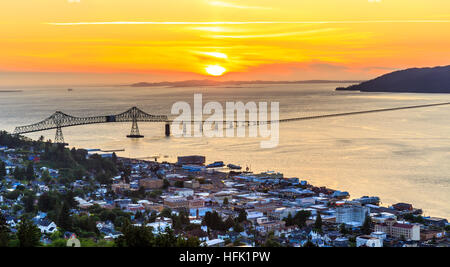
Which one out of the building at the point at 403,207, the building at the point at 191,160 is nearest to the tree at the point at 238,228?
the building at the point at 403,207

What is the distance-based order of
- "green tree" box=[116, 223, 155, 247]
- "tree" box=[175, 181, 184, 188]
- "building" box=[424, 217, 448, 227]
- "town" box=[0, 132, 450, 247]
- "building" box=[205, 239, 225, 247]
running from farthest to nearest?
"tree" box=[175, 181, 184, 188] → "building" box=[424, 217, 448, 227] → "town" box=[0, 132, 450, 247] → "building" box=[205, 239, 225, 247] → "green tree" box=[116, 223, 155, 247]

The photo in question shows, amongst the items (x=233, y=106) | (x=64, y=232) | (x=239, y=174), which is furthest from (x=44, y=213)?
(x=233, y=106)

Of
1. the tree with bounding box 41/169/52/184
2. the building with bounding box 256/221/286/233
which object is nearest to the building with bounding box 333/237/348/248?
the building with bounding box 256/221/286/233

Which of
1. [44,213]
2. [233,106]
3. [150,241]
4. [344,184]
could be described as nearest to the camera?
[150,241]

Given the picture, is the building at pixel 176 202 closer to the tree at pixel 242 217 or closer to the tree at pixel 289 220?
the tree at pixel 242 217

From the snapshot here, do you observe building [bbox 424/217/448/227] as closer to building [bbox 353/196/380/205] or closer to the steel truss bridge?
building [bbox 353/196/380/205]

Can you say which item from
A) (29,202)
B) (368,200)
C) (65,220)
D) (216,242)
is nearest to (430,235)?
(368,200)
